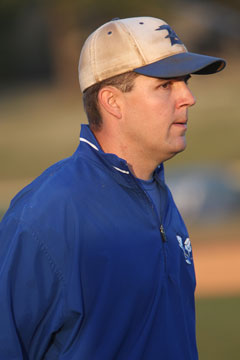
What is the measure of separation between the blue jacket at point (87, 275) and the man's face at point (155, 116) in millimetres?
137

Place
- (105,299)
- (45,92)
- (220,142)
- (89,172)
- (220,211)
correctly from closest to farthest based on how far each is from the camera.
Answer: (105,299)
(89,172)
(220,211)
(220,142)
(45,92)

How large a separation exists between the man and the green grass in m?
3.90

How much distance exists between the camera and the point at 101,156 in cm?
249

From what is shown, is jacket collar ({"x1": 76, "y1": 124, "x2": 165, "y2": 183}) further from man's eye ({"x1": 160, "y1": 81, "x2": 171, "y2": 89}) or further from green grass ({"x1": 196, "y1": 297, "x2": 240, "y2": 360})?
green grass ({"x1": 196, "y1": 297, "x2": 240, "y2": 360})

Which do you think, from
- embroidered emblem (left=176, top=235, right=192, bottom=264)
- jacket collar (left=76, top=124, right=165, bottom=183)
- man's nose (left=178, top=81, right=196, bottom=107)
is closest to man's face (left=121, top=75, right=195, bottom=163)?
man's nose (left=178, top=81, right=196, bottom=107)

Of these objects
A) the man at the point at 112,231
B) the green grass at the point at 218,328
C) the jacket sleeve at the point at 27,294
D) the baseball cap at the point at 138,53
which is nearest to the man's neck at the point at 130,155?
the man at the point at 112,231

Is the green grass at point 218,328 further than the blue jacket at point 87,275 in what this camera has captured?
Yes

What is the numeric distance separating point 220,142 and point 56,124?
937 cm

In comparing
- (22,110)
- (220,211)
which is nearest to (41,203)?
(220,211)

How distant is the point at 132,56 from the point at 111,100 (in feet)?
0.60

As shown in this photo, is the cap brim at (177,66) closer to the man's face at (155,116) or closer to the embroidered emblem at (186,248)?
the man's face at (155,116)

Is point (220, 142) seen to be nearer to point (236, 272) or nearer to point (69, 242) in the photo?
point (236, 272)

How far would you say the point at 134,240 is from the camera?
2.33m

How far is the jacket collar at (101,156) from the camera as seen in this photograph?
2.45m
